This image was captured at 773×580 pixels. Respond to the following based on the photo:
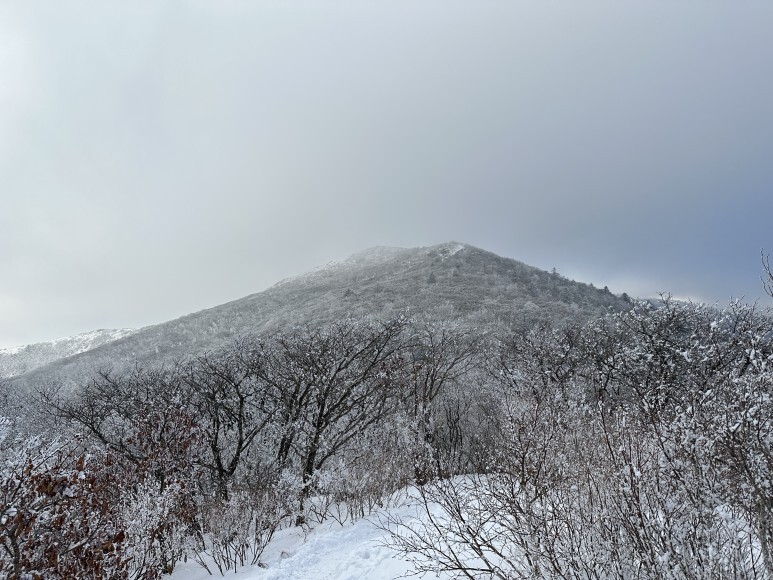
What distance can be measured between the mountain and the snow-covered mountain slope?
24347mm

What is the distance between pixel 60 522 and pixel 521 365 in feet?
77.8

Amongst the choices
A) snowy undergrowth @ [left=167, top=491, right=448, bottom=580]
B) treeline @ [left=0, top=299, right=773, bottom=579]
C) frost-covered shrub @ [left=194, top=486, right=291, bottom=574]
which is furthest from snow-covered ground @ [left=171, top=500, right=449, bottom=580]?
Result: treeline @ [left=0, top=299, right=773, bottom=579]

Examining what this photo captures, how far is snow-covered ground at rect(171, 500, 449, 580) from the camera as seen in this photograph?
7.33m

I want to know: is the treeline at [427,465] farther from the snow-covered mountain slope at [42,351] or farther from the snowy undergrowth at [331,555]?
the snow-covered mountain slope at [42,351]

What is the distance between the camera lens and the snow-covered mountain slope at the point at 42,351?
9165 centimetres

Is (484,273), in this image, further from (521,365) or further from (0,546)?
(0,546)

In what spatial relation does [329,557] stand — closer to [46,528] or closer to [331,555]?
[331,555]

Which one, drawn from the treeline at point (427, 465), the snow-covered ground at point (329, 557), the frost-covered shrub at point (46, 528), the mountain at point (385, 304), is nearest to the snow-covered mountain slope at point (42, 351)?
the mountain at point (385, 304)

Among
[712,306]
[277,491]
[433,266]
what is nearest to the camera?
[277,491]

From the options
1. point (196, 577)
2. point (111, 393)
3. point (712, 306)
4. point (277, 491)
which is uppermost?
point (111, 393)

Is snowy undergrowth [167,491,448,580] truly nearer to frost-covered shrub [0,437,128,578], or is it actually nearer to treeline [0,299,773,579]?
treeline [0,299,773,579]

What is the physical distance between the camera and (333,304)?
7181 cm

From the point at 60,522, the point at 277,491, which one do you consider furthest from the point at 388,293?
the point at 60,522

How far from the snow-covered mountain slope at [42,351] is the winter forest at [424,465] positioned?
8753 centimetres
